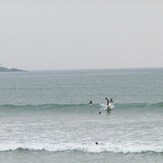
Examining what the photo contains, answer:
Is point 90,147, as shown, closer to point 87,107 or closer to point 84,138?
Result: point 84,138

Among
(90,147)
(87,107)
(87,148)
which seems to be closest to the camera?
(87,148)

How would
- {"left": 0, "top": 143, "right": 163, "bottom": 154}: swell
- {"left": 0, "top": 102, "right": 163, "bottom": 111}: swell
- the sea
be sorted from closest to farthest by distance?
the sea
{"left": 0, "top": 143, "right": 163, "bottom": 154}: swell
{"left": 0, "top": 102, "right": 163, "bottom": 111}: swell

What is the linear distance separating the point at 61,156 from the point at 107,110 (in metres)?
18.8

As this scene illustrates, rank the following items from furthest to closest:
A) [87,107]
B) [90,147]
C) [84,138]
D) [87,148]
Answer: [87,107], [84,138], [90,147], [87,148]

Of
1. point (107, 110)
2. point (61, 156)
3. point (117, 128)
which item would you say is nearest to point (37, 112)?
point (107, 110)

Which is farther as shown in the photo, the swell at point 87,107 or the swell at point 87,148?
the swell at point 87,107

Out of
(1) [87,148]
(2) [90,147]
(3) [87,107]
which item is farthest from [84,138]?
(3) [87,107]

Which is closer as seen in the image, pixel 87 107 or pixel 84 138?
pixel 84 138

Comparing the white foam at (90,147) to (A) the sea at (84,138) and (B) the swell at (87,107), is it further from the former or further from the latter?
(B) the swell at (87,107)

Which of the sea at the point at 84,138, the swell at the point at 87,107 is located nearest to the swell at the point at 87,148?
the sea at the point at 84,138

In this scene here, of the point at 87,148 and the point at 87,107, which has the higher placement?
the point at 87,148

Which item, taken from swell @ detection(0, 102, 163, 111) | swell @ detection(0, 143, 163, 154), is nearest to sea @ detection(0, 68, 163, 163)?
swell @ detection(0, 143, 163, 154)

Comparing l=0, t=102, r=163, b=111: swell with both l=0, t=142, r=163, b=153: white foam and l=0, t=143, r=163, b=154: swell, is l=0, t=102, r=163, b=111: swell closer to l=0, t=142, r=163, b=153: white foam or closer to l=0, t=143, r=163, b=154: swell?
l=0, t=142, r=163, b=153: white foam

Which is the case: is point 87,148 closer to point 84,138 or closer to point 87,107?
point 84,138
